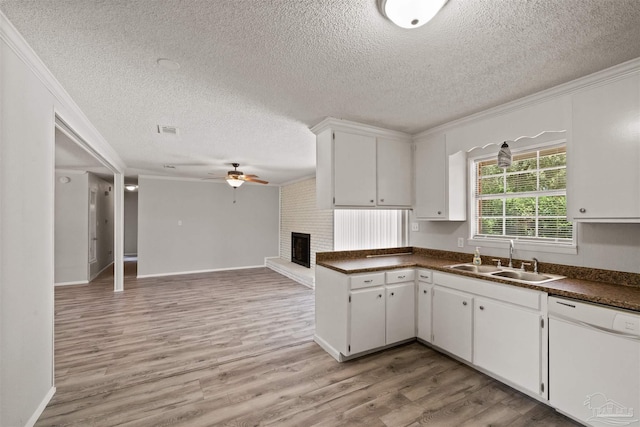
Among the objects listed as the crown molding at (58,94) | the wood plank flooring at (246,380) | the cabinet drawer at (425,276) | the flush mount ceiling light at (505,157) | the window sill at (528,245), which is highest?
the crown molding at (58,94)

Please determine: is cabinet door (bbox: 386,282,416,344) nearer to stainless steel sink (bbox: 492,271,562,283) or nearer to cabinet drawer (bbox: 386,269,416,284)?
cabinet drawer (bbox: 386,269,416,284)

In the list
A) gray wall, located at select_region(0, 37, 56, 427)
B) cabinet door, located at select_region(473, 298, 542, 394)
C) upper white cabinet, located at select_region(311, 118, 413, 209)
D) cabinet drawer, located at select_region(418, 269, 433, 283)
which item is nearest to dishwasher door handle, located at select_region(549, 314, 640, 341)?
cabinet door, located at select_region(473, 298, 542, 394)

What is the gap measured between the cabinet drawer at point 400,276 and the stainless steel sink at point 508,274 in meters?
0.45

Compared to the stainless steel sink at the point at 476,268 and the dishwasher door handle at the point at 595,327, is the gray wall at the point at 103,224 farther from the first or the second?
the dishwasher door handle at the point at 595,327

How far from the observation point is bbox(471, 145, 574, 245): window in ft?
8.52

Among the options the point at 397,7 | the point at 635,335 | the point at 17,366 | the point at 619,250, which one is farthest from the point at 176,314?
the point at 619,250

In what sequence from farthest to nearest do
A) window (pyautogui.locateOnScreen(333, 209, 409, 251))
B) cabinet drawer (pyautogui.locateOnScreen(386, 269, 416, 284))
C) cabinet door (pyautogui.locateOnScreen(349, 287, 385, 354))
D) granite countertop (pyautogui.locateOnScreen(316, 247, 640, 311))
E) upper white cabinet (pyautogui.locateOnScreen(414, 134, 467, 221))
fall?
1. window (pyautogui.locateOnScreen(333, 209, 409, 251))
2. upper white cabinet (pyautogui.locateOnScreen(414, 134, 467, 221))
3. cabinet drawer (pyautogui.locateOnScreen(386, 269, 416, 284))
4. cabinet door (pyautogui.locateOnScreen(349, 287, 385, 354))
5. granite countertop (pyautogui.locateOnScreen(316, 247, 640, 311))

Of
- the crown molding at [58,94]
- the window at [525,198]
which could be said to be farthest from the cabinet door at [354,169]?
the crown molding at [58,94]

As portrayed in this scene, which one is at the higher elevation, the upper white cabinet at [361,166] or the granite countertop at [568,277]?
the upper white cabinet at [361,166]

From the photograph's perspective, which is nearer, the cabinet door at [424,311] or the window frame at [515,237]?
the window frame at [515,237]

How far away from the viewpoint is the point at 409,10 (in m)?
1.33

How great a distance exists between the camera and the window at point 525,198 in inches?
102

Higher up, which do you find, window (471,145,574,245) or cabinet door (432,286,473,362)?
window (471,145,574,245)

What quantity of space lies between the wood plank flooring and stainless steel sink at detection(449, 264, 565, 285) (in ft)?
2.97
